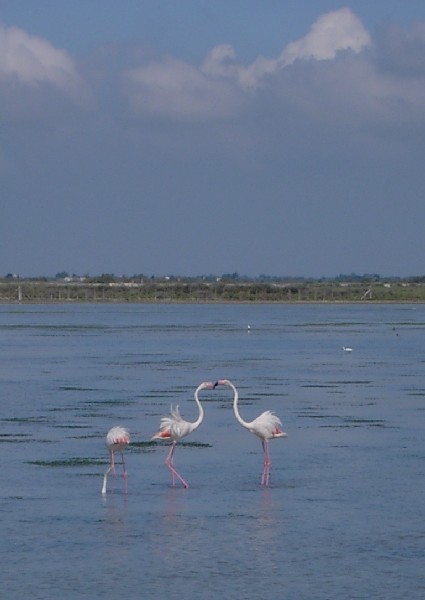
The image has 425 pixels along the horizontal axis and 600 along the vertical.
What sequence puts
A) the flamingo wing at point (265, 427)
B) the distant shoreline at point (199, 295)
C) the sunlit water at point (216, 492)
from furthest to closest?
the distant shoreline at point (199, 295), the flamingo wing at point (265, 427), the sunlit water at point (216, 492)

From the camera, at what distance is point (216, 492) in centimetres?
1523

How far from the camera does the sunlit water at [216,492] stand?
11.4m

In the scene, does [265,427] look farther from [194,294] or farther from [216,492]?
[194,294]

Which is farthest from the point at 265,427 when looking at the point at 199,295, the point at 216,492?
Result: the point at 199,295

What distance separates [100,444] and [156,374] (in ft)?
43.7

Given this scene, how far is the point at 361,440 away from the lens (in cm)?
1961

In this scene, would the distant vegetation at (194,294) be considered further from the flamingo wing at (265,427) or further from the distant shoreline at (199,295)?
the flamingo wing at (265,427)

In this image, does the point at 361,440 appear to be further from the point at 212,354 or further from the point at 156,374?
the point at 212,354

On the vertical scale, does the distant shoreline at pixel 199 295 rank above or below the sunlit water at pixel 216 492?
above

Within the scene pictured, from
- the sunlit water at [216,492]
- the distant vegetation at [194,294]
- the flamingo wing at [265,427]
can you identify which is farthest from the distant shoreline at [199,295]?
the flamingo wing at [265,427]

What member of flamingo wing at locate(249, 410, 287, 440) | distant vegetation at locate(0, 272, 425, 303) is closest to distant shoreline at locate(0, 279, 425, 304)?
distant vegetation at locate(0, 272, 425, 303)

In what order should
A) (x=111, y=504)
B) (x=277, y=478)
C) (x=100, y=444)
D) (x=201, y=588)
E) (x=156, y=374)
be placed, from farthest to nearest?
(x=156, y=374) → (x=100, y=444) → (x=277, y=478) → (x=111, y=504) → (x=201, y=588)

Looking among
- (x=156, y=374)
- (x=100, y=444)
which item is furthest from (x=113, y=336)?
(x=100, y=444)

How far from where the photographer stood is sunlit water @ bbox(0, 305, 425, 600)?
1140 centimetres
